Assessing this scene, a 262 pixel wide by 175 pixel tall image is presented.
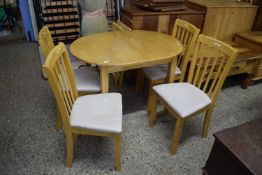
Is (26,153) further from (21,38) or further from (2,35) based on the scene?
(2,35)

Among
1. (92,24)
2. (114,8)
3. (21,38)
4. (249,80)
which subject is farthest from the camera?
(21,38)

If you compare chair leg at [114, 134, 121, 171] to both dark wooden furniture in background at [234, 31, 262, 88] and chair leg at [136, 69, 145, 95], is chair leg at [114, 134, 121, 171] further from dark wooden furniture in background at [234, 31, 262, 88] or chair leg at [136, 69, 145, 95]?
dark wooden furniture in background at [234, 31, 262, 88]

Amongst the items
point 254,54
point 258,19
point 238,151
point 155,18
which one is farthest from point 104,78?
point 258,19

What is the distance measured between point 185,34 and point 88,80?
110 centimetres

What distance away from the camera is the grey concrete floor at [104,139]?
150 centimetres

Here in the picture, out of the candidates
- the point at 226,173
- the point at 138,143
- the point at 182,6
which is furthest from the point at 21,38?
the point at 226,173

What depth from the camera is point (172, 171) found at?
4.85 feet

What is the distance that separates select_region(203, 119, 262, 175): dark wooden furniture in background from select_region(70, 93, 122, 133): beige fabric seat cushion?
0.59 metres

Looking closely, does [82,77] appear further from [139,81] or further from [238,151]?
[238,151]

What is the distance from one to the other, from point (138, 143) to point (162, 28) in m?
1.35

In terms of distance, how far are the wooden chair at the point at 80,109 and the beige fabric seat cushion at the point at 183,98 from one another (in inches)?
15.3

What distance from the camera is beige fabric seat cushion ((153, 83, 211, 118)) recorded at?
4.77 ft

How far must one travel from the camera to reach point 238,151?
1.00 m

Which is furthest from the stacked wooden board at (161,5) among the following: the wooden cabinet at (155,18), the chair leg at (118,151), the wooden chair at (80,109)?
the chair leg at (118,151)
